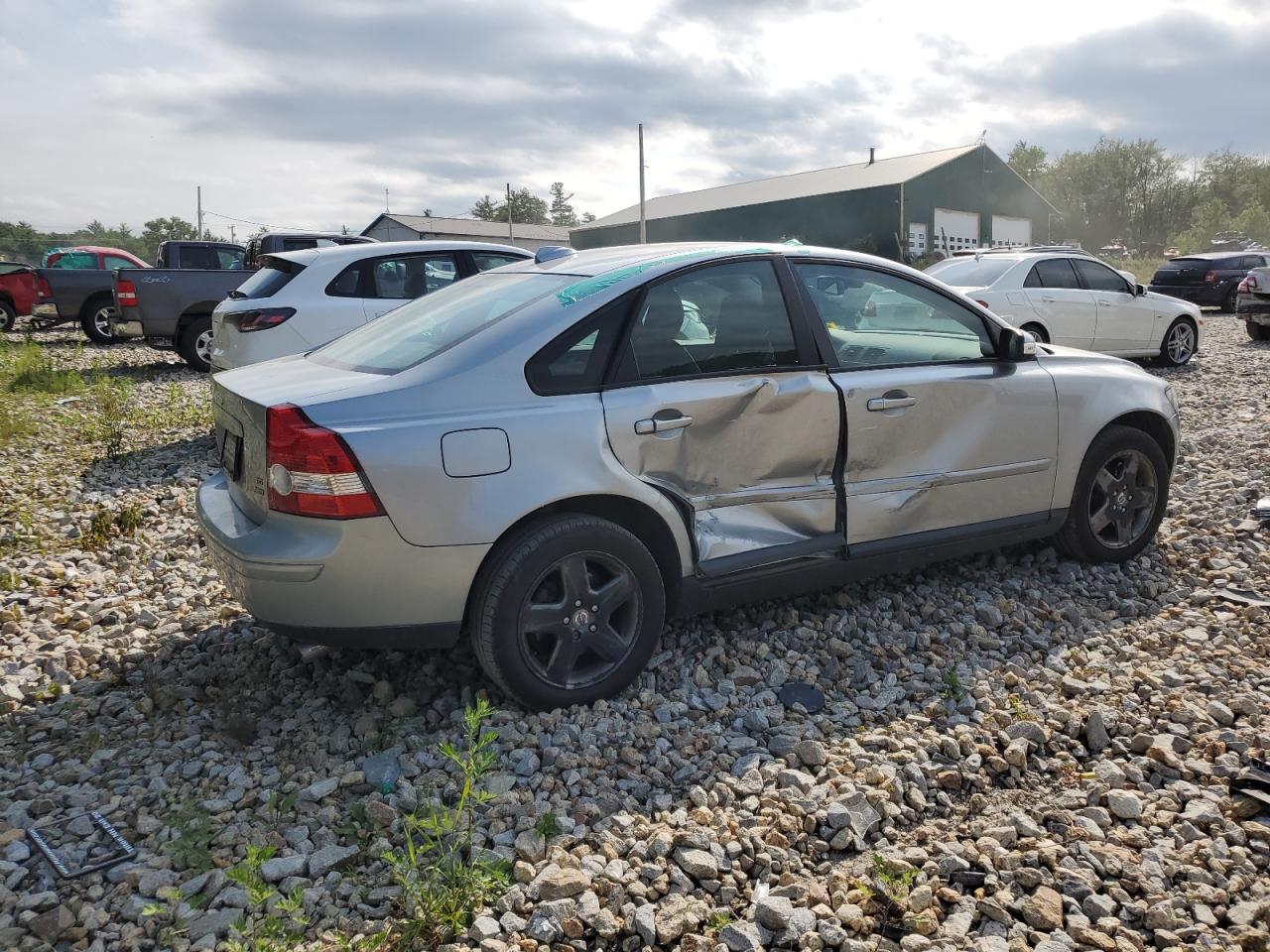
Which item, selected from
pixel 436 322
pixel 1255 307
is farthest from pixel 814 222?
pixel 436 322

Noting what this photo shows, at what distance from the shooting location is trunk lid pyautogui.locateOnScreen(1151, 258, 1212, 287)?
21531 mm

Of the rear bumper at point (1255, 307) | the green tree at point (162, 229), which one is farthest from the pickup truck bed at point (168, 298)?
the green tree at point (162, 229)

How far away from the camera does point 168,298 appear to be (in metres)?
12.9

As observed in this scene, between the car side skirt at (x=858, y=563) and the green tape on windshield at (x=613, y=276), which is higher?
the green tape on windshield at (x=613, y=276)

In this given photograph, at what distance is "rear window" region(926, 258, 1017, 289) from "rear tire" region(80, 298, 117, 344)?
544 inches

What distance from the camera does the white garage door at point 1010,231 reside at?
42.9 meters

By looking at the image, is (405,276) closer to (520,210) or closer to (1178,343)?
(1178,343)

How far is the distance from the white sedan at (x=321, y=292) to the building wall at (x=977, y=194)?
110 feet

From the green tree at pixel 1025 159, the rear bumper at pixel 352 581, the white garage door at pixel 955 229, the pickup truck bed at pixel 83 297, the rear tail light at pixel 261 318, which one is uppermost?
the green tree at pixel 1025 159

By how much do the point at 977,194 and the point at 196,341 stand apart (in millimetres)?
36158

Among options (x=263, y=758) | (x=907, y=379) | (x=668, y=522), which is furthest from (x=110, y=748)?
(x=907, y=379)

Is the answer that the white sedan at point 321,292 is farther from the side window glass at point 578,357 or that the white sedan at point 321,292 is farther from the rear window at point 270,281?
the side window glass at point 578,357

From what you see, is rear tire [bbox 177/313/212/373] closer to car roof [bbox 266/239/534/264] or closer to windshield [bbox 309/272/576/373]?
car roof [bbox 266/239/534/264]

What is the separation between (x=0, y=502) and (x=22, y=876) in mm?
4704
